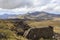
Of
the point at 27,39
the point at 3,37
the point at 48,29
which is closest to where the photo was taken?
the point at 3,37

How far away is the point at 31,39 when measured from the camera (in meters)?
27.5

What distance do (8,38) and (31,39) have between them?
4607 mm

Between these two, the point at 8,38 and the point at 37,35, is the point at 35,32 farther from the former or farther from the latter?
the point at 8,38

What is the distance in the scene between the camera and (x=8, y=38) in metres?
23.9

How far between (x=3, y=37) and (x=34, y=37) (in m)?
5.90

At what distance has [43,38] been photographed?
27.7m

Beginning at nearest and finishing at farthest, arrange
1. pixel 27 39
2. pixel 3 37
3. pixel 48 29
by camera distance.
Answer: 1. pixel 3 37
2. pixel 27 39
3. pixel 48 29

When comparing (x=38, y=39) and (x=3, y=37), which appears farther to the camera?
(x=38, y=39)

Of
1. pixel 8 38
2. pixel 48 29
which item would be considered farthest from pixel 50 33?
pixel 8 38

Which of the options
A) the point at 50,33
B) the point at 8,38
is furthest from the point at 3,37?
the point at 50,33

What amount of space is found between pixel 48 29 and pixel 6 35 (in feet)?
25.2

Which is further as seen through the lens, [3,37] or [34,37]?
[34,37]

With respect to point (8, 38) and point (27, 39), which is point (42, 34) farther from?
point (8, 38)

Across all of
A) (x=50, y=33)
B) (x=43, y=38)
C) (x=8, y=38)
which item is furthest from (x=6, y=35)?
(x=50, y=33)
